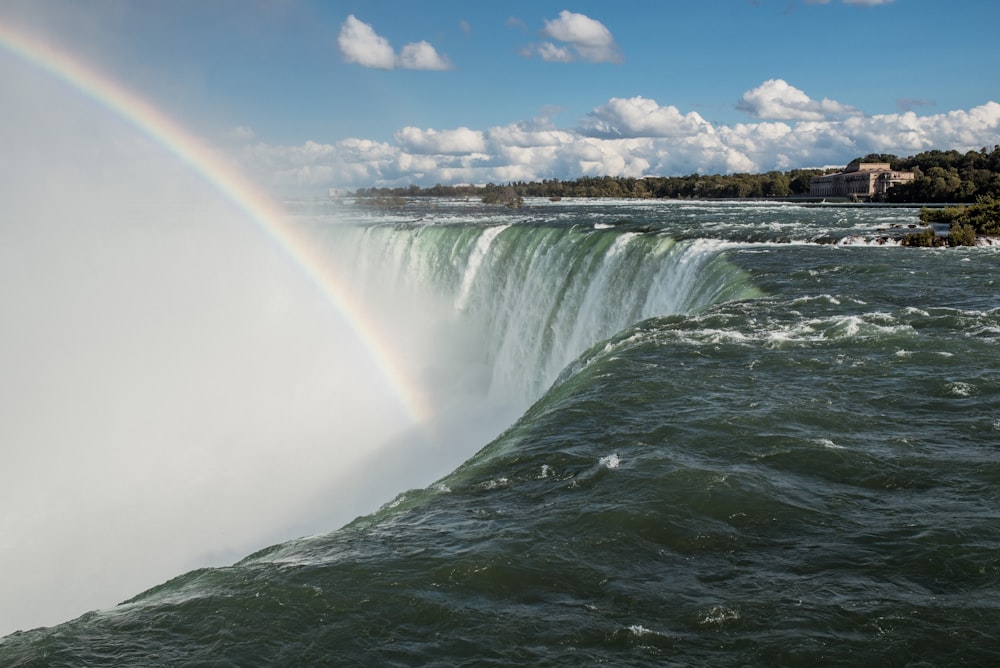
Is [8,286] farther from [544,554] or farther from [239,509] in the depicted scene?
[544,554]

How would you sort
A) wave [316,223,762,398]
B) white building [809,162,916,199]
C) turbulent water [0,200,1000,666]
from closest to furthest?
turbulent water [0,200,1000,666] < wave [316,223,762,398] < white building [809,162,916,199]

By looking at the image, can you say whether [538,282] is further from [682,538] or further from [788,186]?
[788,186]

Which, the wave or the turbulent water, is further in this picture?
the wave

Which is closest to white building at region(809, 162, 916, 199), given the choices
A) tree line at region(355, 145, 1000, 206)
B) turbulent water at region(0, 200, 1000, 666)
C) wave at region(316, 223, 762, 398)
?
tree line at region(355, 145, 1000, 206)

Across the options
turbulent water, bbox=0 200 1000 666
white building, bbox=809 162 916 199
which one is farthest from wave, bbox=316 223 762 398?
white building, bbox=809 162 916 199

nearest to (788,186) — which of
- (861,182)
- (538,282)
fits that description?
(861,182)

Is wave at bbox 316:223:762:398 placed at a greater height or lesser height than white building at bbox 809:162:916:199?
lesser

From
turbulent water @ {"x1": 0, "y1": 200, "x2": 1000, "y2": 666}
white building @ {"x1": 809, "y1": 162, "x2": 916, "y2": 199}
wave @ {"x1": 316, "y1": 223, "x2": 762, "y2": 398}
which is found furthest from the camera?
white building @ {"x1": 809, "y1": 162, "x2": 916, "y2": 199}

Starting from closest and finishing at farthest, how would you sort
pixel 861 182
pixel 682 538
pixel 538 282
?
1. pixel 682 538
2. pixel 538 282
3. pixel 861 182

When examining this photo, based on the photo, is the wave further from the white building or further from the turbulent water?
the white building

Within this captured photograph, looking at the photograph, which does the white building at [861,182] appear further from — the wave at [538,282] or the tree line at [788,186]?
the wave at [538,282]
